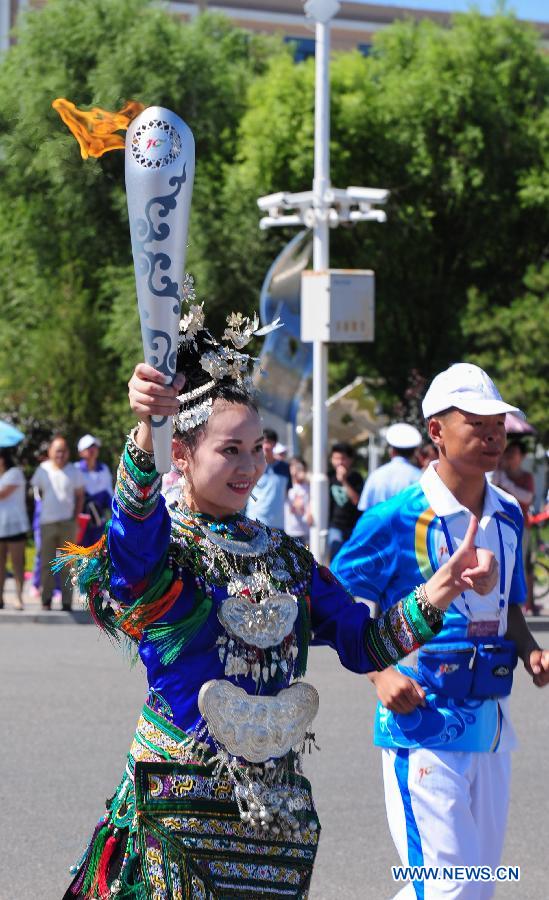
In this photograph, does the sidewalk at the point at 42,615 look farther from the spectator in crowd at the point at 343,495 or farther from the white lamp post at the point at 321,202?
the white lamp post at the point at 321,202

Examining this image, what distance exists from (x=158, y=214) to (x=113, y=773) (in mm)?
5048

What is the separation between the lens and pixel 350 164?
1115 inches

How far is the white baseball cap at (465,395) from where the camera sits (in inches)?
160

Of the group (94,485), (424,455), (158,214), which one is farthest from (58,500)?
(158,214)

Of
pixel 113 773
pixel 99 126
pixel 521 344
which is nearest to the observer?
pixel 99 126

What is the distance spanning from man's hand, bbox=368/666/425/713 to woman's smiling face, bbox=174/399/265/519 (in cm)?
88

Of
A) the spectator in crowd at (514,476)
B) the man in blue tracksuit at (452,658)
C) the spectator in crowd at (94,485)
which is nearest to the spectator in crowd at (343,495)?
the spectator in crowd at (514,476)

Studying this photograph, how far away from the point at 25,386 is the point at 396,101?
941 centimetres

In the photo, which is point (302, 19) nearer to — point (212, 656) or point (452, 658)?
point (452, 658)

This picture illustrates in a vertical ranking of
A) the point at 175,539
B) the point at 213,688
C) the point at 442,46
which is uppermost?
the point at 442,46

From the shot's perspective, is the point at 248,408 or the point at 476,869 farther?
the point at 476,869

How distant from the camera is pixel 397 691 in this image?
3.85 metres

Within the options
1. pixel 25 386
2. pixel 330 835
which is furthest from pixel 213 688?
pixel 25 386

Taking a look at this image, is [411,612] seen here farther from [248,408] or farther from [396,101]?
[396,101]
